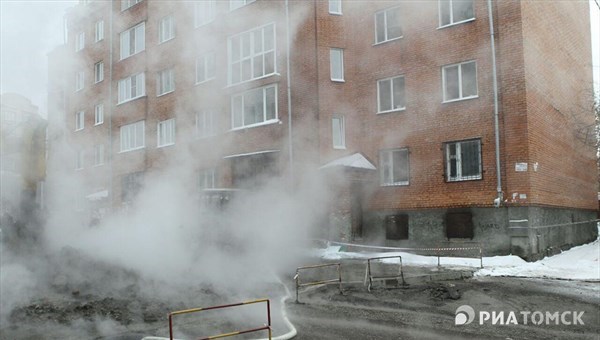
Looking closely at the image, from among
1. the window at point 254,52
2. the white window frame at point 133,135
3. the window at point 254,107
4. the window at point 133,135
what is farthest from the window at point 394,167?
the window at point 133,135

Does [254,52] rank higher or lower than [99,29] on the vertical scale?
higher

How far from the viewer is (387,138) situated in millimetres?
12883

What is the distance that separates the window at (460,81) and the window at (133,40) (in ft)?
24.7

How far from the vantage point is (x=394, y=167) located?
508 inches

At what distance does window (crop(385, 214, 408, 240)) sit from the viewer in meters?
12.6

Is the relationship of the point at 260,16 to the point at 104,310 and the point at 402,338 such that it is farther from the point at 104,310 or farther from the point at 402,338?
the point at 402,338

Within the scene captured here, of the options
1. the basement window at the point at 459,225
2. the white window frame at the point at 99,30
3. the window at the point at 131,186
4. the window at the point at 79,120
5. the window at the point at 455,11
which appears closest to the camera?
the white window frame at the point at 99,30

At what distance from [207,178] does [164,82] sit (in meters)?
3.98

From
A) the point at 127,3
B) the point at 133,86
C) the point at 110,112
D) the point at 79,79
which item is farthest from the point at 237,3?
the point at 79,79

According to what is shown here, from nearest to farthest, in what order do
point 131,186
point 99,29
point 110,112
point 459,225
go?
1. point 99,29
2. point 459,225
3. point 131,186
4. point 110,112

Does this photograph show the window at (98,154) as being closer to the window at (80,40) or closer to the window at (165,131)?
the window at (165,131)

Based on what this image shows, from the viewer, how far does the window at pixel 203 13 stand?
11.4 metres

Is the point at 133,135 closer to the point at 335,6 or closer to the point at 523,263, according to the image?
the point at 335,6

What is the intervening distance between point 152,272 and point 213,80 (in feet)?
23.8
